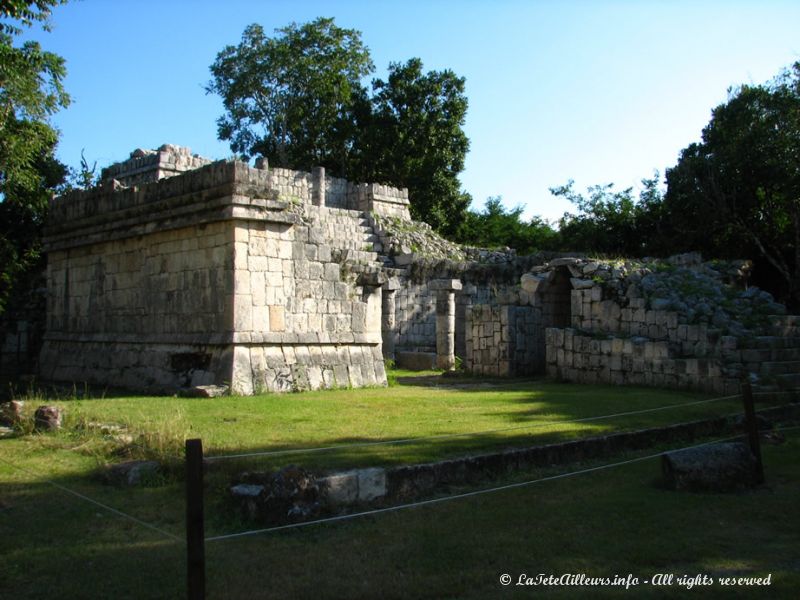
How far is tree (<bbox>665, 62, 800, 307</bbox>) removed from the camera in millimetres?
21844

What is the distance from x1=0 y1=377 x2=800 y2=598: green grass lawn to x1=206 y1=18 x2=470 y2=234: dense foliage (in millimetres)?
31042

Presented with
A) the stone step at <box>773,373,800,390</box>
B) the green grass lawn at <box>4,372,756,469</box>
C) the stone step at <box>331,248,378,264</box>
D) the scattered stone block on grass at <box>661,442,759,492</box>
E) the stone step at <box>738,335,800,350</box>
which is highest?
the stone step at <box>331,248,378,264</box>

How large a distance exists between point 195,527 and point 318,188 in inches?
1018

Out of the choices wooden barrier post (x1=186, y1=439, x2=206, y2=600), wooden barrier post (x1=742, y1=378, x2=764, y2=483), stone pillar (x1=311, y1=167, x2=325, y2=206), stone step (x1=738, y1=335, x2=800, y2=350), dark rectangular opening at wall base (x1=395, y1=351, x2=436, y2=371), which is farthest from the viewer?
stone pillar (x1=311, y1=167, x2=325, y2=206)

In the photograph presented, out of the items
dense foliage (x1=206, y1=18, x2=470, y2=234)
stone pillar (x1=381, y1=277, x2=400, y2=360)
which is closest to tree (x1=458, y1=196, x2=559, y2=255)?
dense foliage (x1=206, y1=18, x2=470, y2=234)

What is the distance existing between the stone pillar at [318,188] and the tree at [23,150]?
11.2 metres

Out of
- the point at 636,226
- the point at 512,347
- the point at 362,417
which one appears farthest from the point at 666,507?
the point at 636,226

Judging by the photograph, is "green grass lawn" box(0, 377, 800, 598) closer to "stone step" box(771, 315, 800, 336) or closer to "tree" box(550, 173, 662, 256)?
"stone step" box(771, 315, 800, 336)

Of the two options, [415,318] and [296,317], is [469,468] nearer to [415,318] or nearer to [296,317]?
[296,317]

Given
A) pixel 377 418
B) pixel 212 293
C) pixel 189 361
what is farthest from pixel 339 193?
pixel 377 418

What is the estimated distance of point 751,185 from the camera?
23797mm

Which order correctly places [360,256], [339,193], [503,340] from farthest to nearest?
[339,193] < [360,256] < [503,340]

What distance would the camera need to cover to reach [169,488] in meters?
6.22

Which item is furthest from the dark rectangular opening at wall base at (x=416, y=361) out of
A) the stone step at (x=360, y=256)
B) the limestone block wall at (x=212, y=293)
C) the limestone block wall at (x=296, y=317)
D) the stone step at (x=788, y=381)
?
the stone step at (x=788, y=381)
